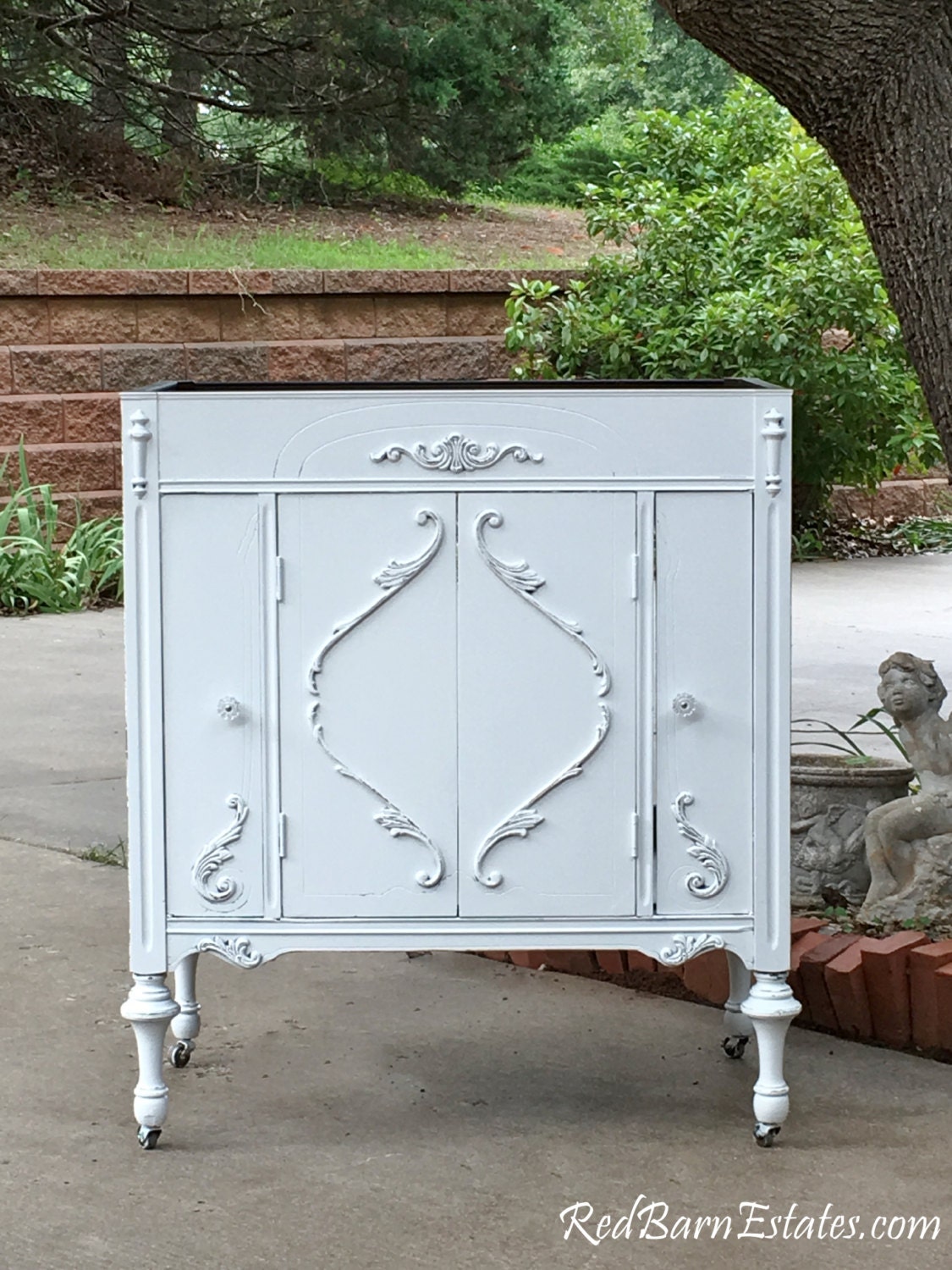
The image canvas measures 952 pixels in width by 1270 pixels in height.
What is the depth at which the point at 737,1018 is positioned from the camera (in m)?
3.24

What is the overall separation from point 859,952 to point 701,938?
2.05 ft

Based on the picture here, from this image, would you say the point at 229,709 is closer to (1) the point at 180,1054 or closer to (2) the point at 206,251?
(1) the point at 180,1054

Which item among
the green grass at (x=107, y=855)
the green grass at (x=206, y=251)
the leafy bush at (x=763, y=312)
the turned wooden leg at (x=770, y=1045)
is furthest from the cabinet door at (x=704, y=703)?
the green grass at (x=206, y=251)

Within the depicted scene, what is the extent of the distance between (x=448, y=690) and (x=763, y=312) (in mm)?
7529

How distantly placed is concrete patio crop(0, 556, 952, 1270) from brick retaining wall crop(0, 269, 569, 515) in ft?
20.8

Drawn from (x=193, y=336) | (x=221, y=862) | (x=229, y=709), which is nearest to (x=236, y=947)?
(x=221, y=862)

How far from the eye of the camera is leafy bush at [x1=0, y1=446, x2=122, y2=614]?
9.23 meters

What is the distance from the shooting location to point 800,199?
34.7ft

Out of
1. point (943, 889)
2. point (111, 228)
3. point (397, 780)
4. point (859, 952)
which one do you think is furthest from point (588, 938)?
point (111, 228)

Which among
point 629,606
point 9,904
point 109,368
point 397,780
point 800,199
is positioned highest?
point 800,199

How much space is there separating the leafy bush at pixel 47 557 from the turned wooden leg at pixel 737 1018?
6622mm

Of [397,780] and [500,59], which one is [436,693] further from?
[500,59]

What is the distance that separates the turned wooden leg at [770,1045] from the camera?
2809 mm

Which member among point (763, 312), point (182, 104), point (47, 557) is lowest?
point (47, 557)
